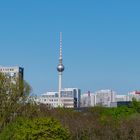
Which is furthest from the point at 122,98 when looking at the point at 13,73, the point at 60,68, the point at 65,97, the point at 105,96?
the point at 13,73

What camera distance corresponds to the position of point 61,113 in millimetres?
41469

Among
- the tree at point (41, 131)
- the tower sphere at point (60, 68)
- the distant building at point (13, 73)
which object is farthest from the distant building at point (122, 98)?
the tree at point (41, 131)

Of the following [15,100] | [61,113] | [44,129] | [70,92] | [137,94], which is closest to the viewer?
[44,129]

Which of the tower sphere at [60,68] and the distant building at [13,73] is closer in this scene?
the distant building at [13,73]

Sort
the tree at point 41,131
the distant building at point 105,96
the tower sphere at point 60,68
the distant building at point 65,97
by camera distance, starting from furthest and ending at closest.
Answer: the distant building at point 105,96
the distant building at point 65,97
the tower sphere at point 60,68
the tree at point 41,131

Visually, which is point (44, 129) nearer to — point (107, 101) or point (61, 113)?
point (61, 113)

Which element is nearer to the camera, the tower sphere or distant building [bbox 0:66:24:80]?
distant building [bbox 0:66:24:80]

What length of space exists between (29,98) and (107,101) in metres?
119

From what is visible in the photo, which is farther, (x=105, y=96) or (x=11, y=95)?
(x=105, y=96)

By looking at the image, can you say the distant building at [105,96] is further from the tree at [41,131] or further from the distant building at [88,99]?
the tree at [41,131]

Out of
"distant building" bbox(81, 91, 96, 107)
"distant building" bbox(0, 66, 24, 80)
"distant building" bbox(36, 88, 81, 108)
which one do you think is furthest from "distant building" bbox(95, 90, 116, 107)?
"distant building" bbox(0, 66, 24, 80)

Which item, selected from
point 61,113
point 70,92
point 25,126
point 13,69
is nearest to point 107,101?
point 70,92

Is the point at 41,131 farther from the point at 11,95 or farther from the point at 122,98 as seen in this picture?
the point at 122,98

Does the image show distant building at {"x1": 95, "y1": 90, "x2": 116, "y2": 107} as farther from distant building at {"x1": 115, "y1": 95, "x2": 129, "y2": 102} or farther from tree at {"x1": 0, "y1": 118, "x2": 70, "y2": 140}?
tree at {"x1": 0, "y1": 118, "x2": 70, "y2": 140}
